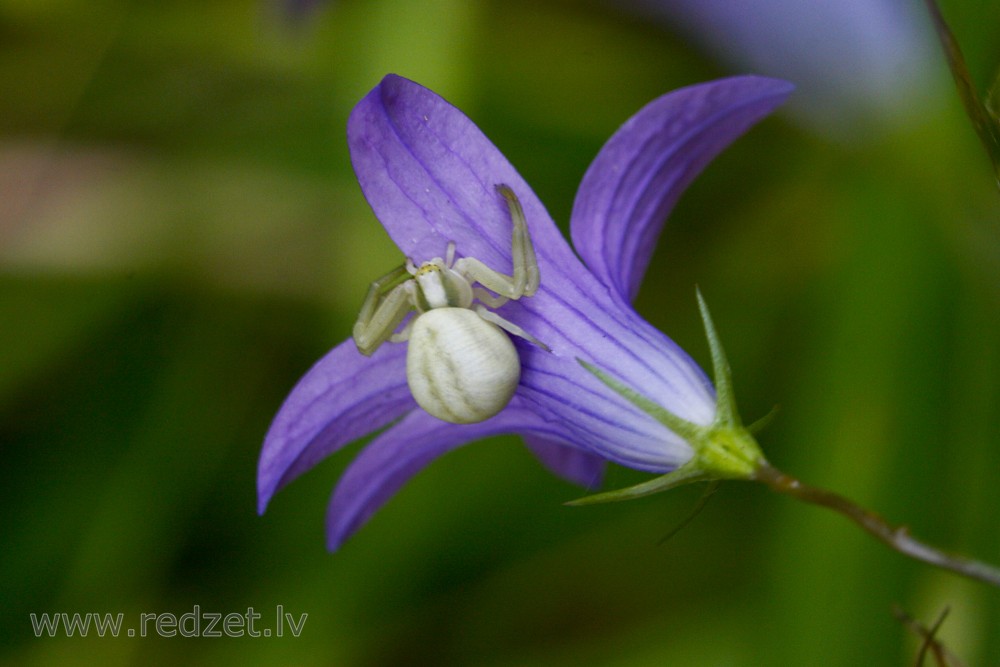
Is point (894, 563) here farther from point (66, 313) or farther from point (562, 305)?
point (66, 313)

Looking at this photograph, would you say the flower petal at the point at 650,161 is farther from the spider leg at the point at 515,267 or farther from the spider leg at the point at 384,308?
the spider leg at the point at 384,308

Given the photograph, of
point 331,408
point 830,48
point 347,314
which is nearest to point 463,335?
point 331,408

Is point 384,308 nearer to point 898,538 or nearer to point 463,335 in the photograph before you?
point 463,335

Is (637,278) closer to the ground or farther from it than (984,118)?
closer to the ground

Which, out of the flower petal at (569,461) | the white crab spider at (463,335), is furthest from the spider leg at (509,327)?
the flower petal at (569,461)

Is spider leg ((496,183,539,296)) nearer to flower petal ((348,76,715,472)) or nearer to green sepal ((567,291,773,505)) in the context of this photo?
flower petal ((348,76,715,472))

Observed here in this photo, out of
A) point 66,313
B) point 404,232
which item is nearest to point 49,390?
point 66,313
